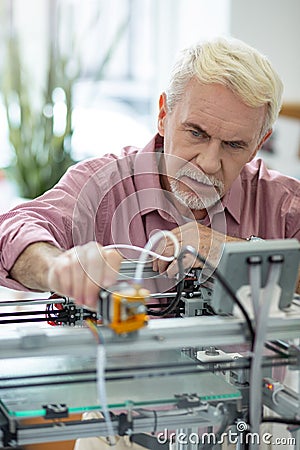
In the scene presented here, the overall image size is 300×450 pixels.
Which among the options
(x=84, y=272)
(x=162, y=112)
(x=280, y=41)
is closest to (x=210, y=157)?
(x=162, y=112)

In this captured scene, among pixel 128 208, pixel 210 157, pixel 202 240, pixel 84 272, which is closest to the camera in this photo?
pixel 84 272

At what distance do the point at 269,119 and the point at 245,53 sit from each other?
0.20 metres

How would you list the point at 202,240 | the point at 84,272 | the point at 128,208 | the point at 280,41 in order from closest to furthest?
the point at 84,272
the point at 202,240
the point at 128,208
the point at 280,41

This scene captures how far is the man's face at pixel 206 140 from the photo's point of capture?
5.33 ft

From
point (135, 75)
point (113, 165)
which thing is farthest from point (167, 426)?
point (135, 75)

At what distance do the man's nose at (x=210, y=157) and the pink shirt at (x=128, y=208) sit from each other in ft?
0.31

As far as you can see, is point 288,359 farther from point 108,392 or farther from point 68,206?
point 68,206

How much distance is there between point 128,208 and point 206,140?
0.22 metres

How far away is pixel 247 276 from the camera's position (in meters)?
1.07

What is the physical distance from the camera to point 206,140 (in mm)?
1657

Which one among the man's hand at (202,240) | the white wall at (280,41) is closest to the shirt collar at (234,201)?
the man's hand at (202,240)

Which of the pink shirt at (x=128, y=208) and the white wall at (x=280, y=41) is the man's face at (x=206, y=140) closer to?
the pink shirt at (x=128, y=208)

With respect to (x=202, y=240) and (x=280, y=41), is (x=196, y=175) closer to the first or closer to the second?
(x=202, y=240)

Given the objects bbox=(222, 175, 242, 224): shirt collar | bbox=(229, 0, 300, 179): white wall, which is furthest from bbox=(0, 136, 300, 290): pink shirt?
bbox=(229, 0, 300, 179): white wall
